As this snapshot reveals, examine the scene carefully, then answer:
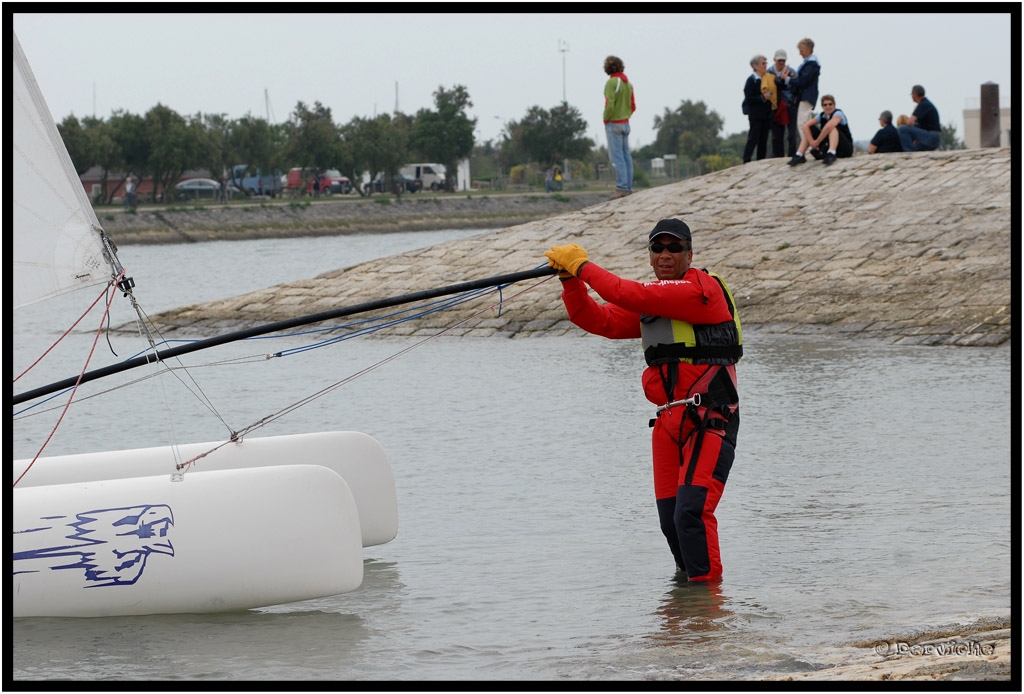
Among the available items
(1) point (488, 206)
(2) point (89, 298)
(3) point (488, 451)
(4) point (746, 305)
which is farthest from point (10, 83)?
(1) point (488, 206)

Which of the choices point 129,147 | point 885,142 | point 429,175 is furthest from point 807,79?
point 429,175

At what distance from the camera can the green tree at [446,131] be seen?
3332 inches

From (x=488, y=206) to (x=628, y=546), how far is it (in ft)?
205

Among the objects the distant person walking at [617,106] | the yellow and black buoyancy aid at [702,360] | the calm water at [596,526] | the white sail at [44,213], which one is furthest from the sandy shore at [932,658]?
the distant person walking at [617,106]

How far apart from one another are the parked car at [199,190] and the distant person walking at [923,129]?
185 feet

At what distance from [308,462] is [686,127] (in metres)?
102

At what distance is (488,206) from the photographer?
225 feet

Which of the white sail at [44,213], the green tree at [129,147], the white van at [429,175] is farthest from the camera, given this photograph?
the white van at [429,175]

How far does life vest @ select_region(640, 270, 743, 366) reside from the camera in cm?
568

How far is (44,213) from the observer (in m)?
5.59

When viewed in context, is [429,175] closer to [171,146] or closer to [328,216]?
[171,146]

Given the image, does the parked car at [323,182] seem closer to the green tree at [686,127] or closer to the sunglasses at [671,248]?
the green tree at [686,127]

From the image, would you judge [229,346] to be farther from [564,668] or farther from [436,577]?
[564,668]

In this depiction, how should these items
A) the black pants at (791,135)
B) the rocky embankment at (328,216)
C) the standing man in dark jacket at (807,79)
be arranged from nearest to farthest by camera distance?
the standing man in dark jacket at (807,79), the black pants at (791,135), the rocky embankment at (328,216)
